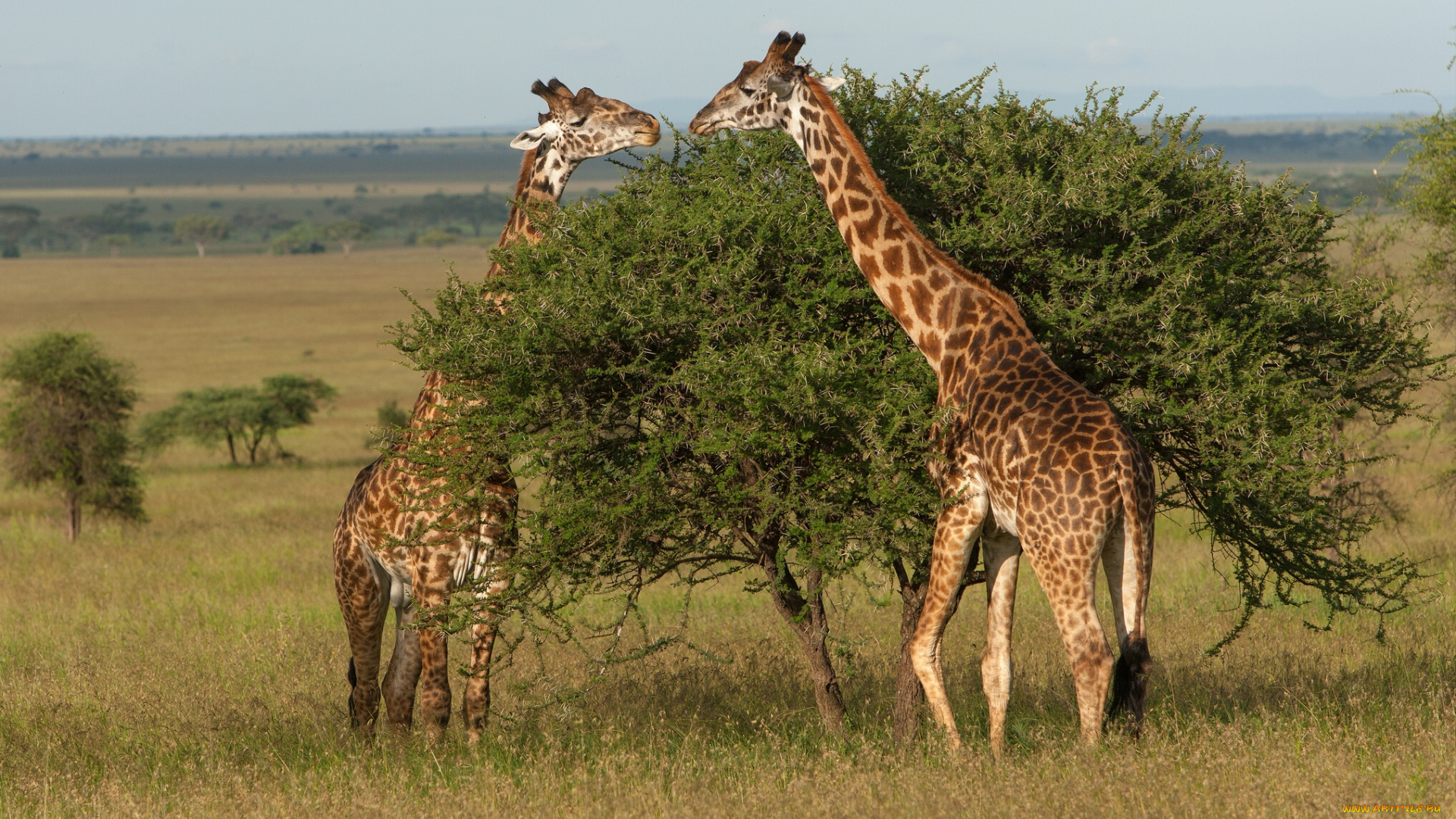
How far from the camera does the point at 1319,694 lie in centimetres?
857

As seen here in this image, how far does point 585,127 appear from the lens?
27.1 ft

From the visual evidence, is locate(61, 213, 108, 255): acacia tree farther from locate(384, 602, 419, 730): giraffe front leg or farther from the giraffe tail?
the giraffe tail

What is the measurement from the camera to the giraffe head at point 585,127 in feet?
26.8

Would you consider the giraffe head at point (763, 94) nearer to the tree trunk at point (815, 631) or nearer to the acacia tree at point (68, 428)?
the tree trunk at point (815, 631)

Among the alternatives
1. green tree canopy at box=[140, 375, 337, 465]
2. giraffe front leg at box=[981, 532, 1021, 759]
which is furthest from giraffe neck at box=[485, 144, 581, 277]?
green tree canopy at box=[140, 375, 337, 465]

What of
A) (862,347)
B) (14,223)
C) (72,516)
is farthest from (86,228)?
(862,347)

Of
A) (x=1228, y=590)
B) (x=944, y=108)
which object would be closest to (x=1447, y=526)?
(x=1228, y=590)

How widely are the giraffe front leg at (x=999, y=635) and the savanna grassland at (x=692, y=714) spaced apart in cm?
24

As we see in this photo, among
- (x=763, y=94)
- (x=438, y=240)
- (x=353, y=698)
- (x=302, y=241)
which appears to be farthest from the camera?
(x=302, y=241)

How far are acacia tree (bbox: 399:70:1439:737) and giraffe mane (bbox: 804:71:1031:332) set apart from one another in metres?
0.45

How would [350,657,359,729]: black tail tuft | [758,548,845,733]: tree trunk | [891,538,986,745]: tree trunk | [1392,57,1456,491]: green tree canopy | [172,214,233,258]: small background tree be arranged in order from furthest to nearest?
[172,214,233,258]: small background tree
[1392,57,1456,491]: green tree canopy
[350,657,359,729]: black tail tuft
[758,548,845,733]: tree trunk
[891,538,986,745]: tree trunk

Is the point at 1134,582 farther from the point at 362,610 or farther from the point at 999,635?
the point at 362,610

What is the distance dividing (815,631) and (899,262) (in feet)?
7.97

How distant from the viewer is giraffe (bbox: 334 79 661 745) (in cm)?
780
